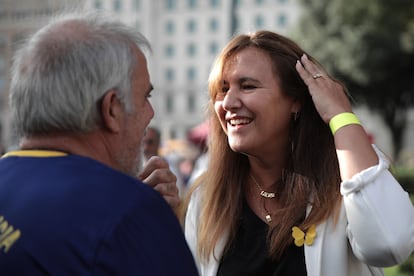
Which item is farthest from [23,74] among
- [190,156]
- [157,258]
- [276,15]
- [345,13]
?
[276,15]

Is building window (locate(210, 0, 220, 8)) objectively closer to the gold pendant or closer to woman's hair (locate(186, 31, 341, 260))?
woman's hair (locate(186, 31, 341, 260))

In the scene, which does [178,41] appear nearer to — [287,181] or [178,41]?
[178,41]

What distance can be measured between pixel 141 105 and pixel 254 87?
2.85ft

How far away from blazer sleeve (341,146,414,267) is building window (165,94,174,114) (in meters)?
78.2

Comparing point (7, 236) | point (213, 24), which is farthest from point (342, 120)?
point (213, 24)

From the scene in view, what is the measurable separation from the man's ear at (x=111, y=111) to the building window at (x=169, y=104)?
258ft

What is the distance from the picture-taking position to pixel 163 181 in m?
2.23

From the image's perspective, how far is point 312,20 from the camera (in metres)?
28.9

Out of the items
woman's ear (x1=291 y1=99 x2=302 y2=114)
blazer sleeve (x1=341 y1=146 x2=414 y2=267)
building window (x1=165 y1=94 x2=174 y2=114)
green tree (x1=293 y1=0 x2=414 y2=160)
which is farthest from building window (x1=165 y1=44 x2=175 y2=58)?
blazer sleeve (x1=341 y1=146 x2=414 y2=267)

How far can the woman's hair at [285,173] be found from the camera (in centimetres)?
256

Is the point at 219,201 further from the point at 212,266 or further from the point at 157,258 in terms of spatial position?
the point at 157,258

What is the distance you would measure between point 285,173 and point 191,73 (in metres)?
76.6

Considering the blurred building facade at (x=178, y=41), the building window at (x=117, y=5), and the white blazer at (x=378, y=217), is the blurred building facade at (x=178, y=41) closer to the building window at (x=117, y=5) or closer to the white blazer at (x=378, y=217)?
the building window at (x=117, y=5)

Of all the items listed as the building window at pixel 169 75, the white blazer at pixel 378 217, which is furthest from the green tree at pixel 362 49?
the building window at pixel 169 75
